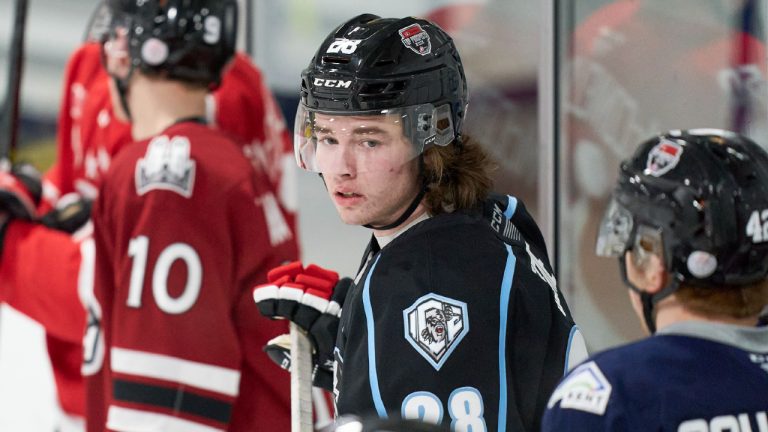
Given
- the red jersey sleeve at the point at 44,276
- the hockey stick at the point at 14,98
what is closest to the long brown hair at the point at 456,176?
the red jersey sleeve at the point at 44,276

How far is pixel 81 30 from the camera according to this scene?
5371mm

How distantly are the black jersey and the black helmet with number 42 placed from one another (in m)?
0.22

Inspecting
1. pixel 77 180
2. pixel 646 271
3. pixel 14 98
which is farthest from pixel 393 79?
pixel 14 98

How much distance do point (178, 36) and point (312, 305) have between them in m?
1.01

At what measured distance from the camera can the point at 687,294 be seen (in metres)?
1.68

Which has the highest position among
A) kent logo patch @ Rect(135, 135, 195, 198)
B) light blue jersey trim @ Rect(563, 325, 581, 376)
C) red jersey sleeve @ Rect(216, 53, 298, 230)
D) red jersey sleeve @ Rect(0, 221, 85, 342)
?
light blue jersey trim @ Rect(563, 325, 581, 376)

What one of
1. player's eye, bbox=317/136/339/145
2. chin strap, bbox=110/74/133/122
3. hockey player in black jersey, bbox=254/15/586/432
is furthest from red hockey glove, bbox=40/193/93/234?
player's eye, bbox=317/136/339/145

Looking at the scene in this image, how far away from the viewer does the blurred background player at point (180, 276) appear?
279cm

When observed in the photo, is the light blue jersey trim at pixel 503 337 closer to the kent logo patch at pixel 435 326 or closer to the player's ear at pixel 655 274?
the kent logo patch at pixel 435 326

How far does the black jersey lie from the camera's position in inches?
72.3

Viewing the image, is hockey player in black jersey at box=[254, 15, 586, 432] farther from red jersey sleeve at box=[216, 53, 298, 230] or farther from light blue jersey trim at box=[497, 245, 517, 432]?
red jersey sleeve at box=[216, 53, 298, 230]

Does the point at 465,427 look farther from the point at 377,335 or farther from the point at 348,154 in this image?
the point at 348,154

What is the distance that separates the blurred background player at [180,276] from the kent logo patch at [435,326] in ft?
3.33

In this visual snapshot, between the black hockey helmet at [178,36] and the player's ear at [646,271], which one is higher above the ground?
the player's ear at [646,271]
